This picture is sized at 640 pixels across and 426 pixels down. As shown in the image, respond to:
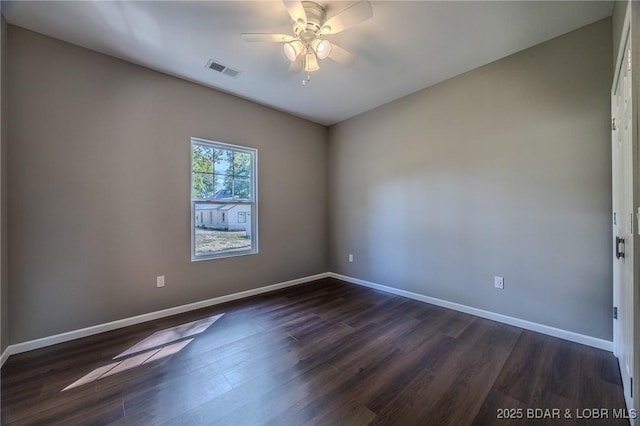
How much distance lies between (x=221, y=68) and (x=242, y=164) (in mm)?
1205

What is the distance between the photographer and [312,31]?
2023mm

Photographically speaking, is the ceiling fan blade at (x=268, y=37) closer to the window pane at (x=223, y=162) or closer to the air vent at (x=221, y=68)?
the air vent at (x=221, y=68)

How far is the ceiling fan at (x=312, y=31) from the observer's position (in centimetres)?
174

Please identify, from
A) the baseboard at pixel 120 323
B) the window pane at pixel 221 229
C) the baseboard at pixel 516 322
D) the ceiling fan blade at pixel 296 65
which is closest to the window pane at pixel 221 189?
the window pane at pixel 221 229

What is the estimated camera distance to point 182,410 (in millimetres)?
1525

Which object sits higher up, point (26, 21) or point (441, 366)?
point (26, 21)

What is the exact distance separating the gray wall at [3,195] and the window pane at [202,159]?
1454 millimetres


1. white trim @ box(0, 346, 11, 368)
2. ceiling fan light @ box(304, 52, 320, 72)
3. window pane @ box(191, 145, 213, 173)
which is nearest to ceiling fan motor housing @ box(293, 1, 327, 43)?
ceiling fan light @ box(304, 52, 320, 72)

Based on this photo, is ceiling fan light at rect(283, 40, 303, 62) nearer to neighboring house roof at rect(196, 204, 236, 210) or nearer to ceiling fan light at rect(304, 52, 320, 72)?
ceiling fan light at rect(304, 52, 320, 72)

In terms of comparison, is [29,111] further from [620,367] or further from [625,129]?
[620,367]

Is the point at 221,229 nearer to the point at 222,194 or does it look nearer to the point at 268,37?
the point at 222,194

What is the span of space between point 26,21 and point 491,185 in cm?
449

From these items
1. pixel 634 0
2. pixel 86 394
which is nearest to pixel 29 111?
pixel 86 394

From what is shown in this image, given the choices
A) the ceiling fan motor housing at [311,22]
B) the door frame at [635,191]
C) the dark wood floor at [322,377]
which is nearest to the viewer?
the door frame at [635,191]
